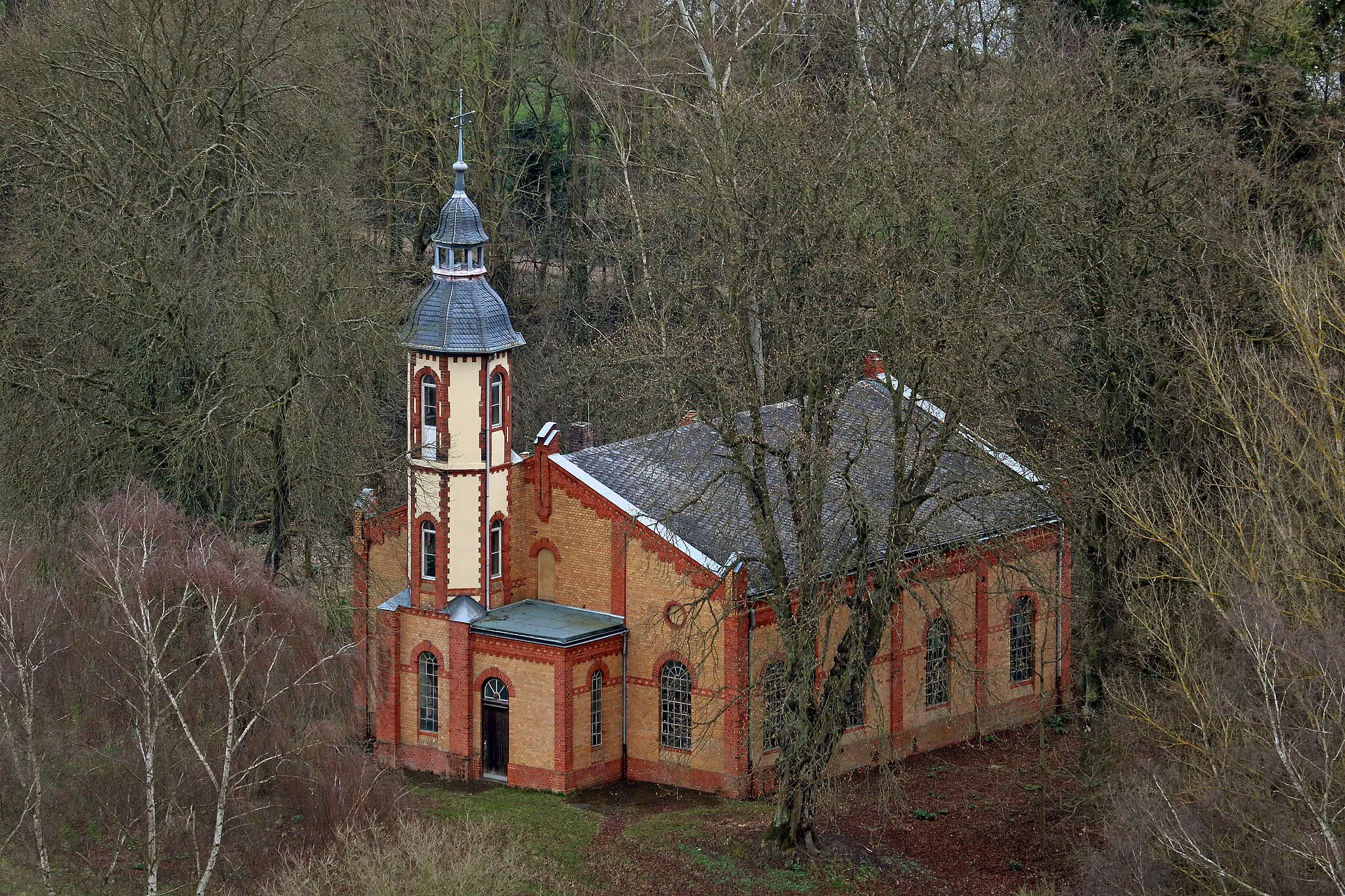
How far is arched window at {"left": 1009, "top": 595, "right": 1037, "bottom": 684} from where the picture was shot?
4888 cm

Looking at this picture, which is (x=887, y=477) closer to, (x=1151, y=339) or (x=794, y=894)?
(x=1151, y=339)

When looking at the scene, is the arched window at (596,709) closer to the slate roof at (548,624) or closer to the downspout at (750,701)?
the slate roof at (548,624)

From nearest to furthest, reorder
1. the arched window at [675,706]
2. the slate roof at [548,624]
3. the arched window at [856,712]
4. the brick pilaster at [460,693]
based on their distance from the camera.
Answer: the arched window at [856,712], the slate roof at [548,624], the arched window at [675,706], the brick pilaster at [460,693]

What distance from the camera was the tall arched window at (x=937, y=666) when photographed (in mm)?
46875

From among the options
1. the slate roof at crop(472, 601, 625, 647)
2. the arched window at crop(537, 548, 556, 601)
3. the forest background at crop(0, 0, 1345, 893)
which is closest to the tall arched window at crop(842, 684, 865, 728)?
the forest background at crop(0, 0, 1345, 893)

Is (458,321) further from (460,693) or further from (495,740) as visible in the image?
(495,740)

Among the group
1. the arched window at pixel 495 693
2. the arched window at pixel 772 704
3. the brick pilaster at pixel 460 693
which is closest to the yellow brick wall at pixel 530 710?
the arched window at pixel 495 693

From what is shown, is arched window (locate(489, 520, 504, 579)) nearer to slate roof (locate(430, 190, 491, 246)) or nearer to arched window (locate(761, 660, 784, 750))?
slate roof (locate(430, 190, 491, 246))

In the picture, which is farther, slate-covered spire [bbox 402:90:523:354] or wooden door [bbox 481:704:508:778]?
wooden door [bbox 481:704:508:778]

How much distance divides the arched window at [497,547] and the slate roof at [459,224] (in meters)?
6.25

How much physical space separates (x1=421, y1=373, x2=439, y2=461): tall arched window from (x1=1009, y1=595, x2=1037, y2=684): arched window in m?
15.3

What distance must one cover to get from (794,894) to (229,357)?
1969 cm

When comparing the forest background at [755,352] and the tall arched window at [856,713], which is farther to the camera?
the tall arched window at [856,713]

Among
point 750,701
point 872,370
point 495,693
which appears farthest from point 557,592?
point 872,370
